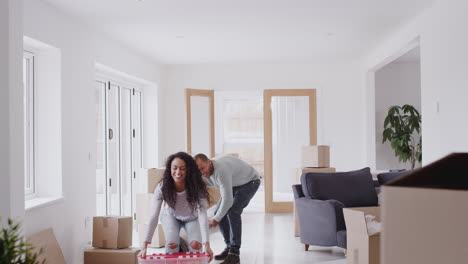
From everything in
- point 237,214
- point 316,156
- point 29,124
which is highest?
point 29,124

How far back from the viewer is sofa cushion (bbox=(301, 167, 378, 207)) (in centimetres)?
524

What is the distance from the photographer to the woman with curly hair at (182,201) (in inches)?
154

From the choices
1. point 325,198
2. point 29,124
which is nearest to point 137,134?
point 29,124

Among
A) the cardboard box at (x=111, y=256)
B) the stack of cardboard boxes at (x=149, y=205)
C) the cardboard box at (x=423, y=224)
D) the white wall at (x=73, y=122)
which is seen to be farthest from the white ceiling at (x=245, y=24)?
the cardboard box at (x=423, y=224)

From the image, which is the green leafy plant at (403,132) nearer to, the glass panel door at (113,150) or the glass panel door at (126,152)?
the glass panel door at (126,152)

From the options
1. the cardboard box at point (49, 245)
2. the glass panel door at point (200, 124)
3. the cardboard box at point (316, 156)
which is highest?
the glass panel door at point (200, 124)

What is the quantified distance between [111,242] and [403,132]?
5108 millimetres

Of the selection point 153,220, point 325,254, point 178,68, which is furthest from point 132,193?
point 153,220

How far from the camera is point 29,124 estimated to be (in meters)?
4.52

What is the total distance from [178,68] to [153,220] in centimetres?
518

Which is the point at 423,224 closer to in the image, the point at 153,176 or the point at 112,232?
the point at 112,232

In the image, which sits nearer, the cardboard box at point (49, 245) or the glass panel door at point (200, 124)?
the cardboard box at point (49, 245)

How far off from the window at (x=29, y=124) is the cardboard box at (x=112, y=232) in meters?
0.67

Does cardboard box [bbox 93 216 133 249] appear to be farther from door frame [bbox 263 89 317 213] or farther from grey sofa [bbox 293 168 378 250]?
door frame [bbox 263 89 317 213]
